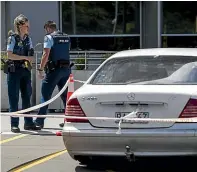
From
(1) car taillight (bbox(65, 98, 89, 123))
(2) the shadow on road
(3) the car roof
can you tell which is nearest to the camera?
(1) car taillight (bbox(65, 98, 89, 123))

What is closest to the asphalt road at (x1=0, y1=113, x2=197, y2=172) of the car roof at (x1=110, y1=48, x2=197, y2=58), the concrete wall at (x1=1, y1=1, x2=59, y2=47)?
the car roof at (x1=110, y1=48, x2=197, y2=58)

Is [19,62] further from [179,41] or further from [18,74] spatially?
[179,41]

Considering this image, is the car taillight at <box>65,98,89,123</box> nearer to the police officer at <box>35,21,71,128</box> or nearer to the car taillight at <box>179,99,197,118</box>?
the car taillight at <box>179,99,197,118</box>

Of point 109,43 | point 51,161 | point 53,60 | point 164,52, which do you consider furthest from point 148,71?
point 109,43

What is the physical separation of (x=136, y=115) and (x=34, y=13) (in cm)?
1091

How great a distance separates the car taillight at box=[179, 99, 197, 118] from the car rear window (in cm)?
49

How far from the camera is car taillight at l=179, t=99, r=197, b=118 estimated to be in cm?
582

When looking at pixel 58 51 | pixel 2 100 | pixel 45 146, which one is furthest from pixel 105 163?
pixel 2 100

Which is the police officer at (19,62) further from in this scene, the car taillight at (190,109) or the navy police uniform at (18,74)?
the car taillight at (190,109)

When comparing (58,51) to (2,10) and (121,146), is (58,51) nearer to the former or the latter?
(121,146)

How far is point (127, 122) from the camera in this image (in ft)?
19.4

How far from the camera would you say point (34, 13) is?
16.3 m

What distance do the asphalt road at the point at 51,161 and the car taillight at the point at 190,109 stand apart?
94 cm

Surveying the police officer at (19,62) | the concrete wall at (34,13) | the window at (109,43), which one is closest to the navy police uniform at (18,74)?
the police officer at (19,62)
